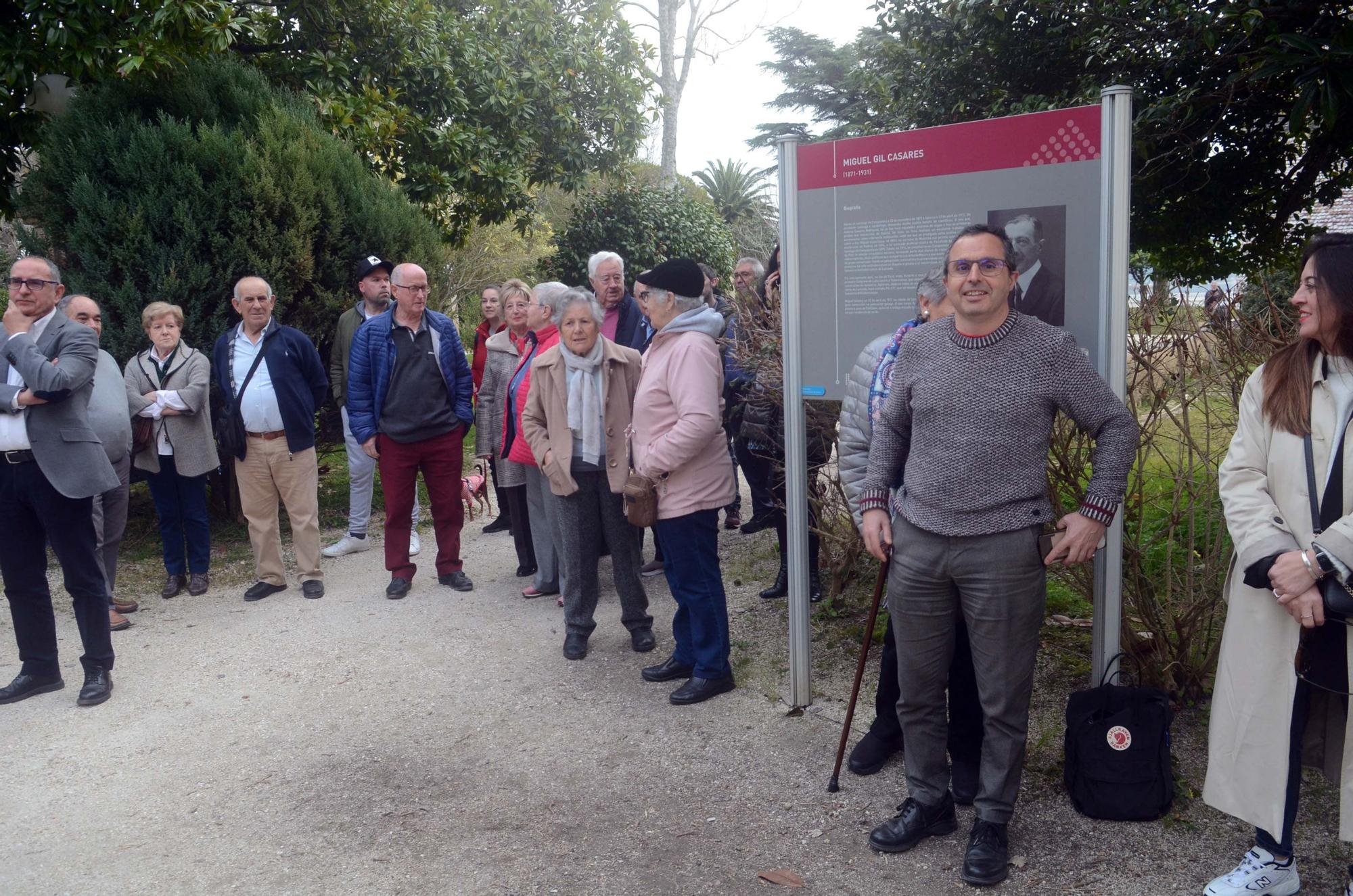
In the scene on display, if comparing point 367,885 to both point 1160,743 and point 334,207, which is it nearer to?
point 1160,743

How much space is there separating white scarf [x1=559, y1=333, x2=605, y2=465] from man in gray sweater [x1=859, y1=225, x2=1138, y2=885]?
85.6 inches

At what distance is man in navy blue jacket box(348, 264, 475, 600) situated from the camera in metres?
6.60

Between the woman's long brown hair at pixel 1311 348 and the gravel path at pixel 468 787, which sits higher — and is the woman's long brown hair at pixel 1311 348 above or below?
above

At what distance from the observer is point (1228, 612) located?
3.17 m

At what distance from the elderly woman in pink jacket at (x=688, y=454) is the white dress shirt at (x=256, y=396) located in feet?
9.85

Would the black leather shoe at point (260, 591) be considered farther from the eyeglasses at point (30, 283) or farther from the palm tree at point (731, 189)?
the palm tree at point (731, 189)

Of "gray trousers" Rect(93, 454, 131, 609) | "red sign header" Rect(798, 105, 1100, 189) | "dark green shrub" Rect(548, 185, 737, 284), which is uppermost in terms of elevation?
"dark green shrub" Rect(548, 185, 737, 284)

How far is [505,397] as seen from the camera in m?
7.12

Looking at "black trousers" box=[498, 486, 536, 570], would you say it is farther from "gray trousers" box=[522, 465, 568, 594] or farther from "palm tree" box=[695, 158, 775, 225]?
"palm tree" box=[695, 158, 775, 225]

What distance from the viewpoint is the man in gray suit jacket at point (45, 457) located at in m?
4.76

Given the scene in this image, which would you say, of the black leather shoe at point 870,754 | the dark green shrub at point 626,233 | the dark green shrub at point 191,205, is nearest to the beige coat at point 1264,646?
the black leather shoe at point 870,754

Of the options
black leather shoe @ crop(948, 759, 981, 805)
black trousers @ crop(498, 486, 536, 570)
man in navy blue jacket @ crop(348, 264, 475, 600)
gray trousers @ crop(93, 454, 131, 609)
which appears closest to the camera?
black leather shoe @ crop(948, 759, 981, 805)

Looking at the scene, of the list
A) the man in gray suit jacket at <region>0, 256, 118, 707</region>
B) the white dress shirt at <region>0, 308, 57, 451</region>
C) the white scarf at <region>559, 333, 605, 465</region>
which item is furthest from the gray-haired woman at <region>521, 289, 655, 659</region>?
the white dress shirt at <region>0, 308, 57, 451</region>

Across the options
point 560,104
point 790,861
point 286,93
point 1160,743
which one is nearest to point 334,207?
point 286,93
